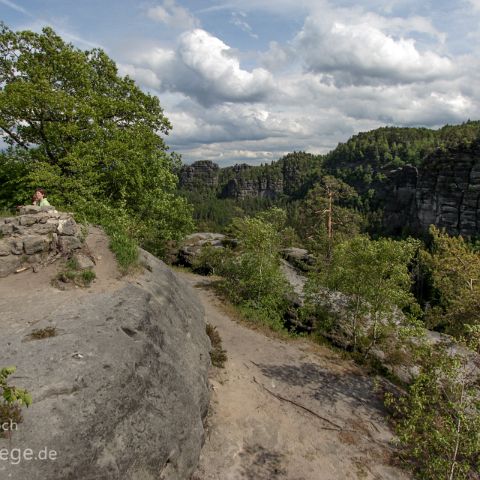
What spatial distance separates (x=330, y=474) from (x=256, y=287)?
39.8 ft

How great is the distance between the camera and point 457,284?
16.8 m

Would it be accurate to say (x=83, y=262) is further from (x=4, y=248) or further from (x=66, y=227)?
(x=4, y=248)

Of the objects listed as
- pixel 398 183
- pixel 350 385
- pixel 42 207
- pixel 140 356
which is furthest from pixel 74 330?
pixel 398 183

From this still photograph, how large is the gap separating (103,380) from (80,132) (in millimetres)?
15315

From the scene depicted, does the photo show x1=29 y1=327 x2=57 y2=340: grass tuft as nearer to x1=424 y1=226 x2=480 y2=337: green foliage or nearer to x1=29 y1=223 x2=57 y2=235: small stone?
x1=29 y1=223 x2=57 y2=235: small stone

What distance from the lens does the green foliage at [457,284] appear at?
1480cm

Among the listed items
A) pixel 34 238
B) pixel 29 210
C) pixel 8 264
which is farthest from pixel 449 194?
pixel 8 264

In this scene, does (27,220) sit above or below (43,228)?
above

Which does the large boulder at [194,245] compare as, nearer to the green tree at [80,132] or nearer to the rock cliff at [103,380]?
the green tree at [80,132]

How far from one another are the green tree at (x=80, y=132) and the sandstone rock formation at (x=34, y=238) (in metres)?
3.64

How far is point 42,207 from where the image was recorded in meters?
12.5

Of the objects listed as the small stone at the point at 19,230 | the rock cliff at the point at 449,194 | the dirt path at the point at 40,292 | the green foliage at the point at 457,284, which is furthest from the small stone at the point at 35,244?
the rock cliff at the point at 449,194

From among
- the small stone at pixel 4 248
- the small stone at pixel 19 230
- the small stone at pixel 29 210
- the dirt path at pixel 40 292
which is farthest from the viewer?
the small stone at pixel 29 210

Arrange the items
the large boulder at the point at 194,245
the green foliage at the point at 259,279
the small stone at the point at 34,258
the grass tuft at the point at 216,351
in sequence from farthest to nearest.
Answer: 1. the large boulder at the point at 194,245
2. the green foliage at the point at 259,279
3. the grass tuft at the point at 216,351
4. the small stone at the point at 34,258
